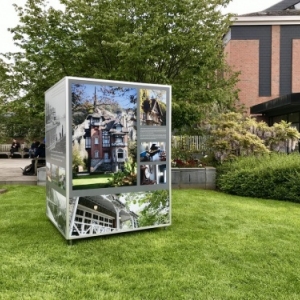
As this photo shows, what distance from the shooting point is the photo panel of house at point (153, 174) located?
204 inches

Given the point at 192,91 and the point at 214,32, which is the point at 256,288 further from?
the point at 214,32

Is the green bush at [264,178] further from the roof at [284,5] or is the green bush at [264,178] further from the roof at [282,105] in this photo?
the roof at [284,5]

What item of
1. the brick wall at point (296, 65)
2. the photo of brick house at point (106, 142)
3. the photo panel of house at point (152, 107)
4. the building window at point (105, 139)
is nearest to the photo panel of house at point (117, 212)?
the photo of brick house at point (106, 142)

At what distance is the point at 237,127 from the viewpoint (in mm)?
10703

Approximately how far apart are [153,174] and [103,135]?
3.57ft

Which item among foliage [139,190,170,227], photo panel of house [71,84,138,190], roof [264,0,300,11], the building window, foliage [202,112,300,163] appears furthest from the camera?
roof [264,0,300,11]

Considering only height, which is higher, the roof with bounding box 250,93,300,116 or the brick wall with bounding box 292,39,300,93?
the brick wall with bounding box 292,39,300,93

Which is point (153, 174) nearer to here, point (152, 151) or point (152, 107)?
point (152, 151)

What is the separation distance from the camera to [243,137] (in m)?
10.3

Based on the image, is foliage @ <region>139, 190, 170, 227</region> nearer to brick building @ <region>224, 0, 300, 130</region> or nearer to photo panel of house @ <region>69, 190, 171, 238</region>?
photo panel of house @ <region>69, 190, 171, 238</region>

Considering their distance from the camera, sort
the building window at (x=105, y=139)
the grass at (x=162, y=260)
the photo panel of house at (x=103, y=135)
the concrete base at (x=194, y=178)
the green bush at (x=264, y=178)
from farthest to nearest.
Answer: the concrete base at (x=194, y=178) → the green bush at (x=264, y=178) → the building window at (x=105, y=139) → the photo panel of house at (x=103, y=135) → the grass at (x=162, y=260)

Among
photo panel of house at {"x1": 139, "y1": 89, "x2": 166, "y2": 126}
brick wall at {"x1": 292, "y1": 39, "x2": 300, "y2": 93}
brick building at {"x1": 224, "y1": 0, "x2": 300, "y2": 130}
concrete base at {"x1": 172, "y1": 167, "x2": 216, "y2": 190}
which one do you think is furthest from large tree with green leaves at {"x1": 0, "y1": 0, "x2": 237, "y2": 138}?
brick wall at {"x1": 292, "y1": 39, "x2": 300, "y2": 93}

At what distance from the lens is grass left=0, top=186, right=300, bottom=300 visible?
11.0ft

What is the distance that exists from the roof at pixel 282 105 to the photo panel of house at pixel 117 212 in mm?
11210
